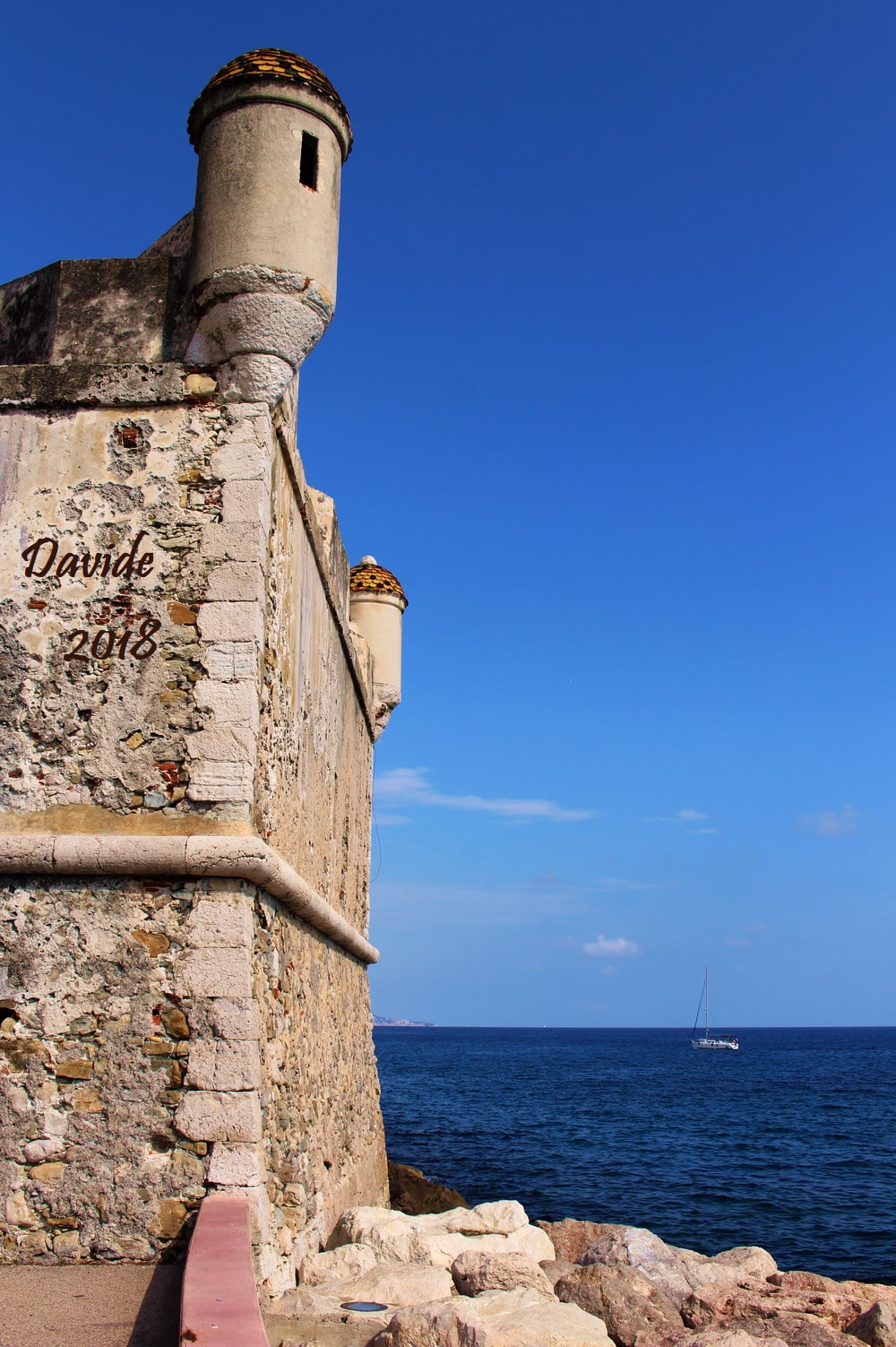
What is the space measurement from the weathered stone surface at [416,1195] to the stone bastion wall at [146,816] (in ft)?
22.2

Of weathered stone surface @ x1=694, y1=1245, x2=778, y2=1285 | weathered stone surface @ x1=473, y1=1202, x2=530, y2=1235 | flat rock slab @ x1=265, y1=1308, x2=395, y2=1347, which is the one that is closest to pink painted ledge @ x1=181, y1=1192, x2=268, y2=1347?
flat rock slab @ x1=265, y1=1308, x2=395, y2=1347

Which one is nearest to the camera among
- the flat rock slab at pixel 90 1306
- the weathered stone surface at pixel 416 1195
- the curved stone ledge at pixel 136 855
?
the flat rock slab at pixel 90 1306

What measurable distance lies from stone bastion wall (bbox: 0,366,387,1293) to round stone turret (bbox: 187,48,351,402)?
217 mm

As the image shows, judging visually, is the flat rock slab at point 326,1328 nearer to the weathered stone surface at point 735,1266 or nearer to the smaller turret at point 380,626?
the weathered stone surface at point 735,1266

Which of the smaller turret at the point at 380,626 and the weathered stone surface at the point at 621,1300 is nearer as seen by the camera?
the weathered stone surface at the point at 621,1300

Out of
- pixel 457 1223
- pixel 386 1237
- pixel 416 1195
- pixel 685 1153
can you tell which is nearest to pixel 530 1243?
pixel 457 1223

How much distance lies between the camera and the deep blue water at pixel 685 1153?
1580 cm

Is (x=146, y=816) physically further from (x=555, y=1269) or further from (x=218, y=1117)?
(x=555, y=1269)

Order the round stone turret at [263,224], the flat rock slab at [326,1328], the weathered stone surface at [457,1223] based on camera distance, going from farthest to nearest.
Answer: the weathered stone surface at [457,1223] → the round stone turret at [263,224] → the flat rock slab at [326,1328]

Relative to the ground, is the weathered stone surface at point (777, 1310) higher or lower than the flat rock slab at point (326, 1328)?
lower

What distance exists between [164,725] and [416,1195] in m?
9.36

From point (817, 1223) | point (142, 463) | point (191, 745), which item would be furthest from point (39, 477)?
point (817, 1223)

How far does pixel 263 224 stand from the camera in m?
5.20

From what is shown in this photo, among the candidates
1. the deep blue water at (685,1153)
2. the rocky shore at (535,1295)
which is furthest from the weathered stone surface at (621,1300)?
the deep blue water at (685,1153)
